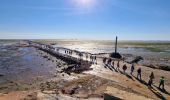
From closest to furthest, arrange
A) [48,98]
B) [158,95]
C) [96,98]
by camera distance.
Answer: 1. [48,98]
2. [96,98]
3. [158,95]

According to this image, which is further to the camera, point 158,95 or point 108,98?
point 158,95

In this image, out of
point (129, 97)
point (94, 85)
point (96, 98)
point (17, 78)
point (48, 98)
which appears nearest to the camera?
point (129, 97)

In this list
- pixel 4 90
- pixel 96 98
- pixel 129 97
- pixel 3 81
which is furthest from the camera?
pixel 3 81

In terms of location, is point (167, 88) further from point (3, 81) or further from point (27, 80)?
point (3, 81)

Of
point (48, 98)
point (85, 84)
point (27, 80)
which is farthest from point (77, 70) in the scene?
point (48, 98)

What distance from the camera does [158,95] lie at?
18688mm

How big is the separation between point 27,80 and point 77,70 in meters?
7.70

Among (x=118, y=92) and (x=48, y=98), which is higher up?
(x=118, y=92)

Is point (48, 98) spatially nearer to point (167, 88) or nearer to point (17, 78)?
point (167, 88)

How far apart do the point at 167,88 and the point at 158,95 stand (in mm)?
3404

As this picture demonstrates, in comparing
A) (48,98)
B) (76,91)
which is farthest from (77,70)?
(48,98)

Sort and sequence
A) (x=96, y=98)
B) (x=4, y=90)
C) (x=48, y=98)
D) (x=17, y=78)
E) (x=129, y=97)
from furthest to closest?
(x=17, y=78) → (x=4, y=90) → (x=96, y=98) → (x=48, y=98) → (x=129, y=97)

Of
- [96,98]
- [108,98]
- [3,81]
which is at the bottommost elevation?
[3,81]

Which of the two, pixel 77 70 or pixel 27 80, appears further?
pixel 77 70
